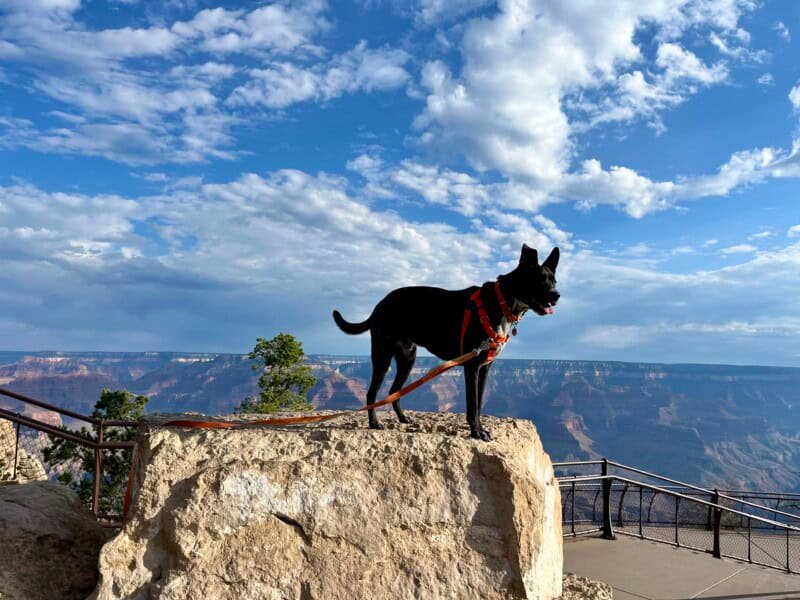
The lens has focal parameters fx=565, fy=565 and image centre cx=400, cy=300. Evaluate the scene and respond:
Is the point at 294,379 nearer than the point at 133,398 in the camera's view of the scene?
Yes

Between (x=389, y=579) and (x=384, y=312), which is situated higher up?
(x=384, y=312)

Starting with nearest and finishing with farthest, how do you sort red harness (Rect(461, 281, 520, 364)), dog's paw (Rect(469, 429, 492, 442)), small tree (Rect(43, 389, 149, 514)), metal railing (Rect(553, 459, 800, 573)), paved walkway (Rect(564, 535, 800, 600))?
dog's paw (Rect(469, 429, 492, 442)) → red harness (Rect(461, 281, 520, 364)) → paved walkway (Rect(564, 535, 800, 600)) → metal railing (Rect(553, 459, 800, 573)) → small tree (Rect(43, 389, 149, 514))

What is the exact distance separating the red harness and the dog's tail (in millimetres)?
980

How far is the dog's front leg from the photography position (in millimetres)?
4480

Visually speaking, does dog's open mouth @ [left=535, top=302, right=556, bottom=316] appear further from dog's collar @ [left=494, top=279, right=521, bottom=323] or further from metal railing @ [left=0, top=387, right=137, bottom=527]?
metal railing @ [left=0, top=387, right=137, bottom=527]

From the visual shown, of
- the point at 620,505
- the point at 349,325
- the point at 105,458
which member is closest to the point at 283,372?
the point at 105,458

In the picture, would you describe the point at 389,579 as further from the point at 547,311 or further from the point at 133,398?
the point at 133,398

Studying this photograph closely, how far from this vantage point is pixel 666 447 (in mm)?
196375

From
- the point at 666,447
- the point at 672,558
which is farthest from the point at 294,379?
the point at 666,447

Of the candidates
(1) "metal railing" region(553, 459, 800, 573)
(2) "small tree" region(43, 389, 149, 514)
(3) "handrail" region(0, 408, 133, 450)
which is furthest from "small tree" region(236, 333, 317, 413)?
(3) "handrail" region(0, 408, 133, 450)

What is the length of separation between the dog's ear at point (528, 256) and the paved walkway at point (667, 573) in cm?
501

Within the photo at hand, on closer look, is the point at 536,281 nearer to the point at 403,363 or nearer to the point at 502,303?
the point at 502,303

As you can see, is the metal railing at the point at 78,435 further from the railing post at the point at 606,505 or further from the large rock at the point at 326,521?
the railing post at the point at 606,505

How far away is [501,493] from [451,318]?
1.45 metres
